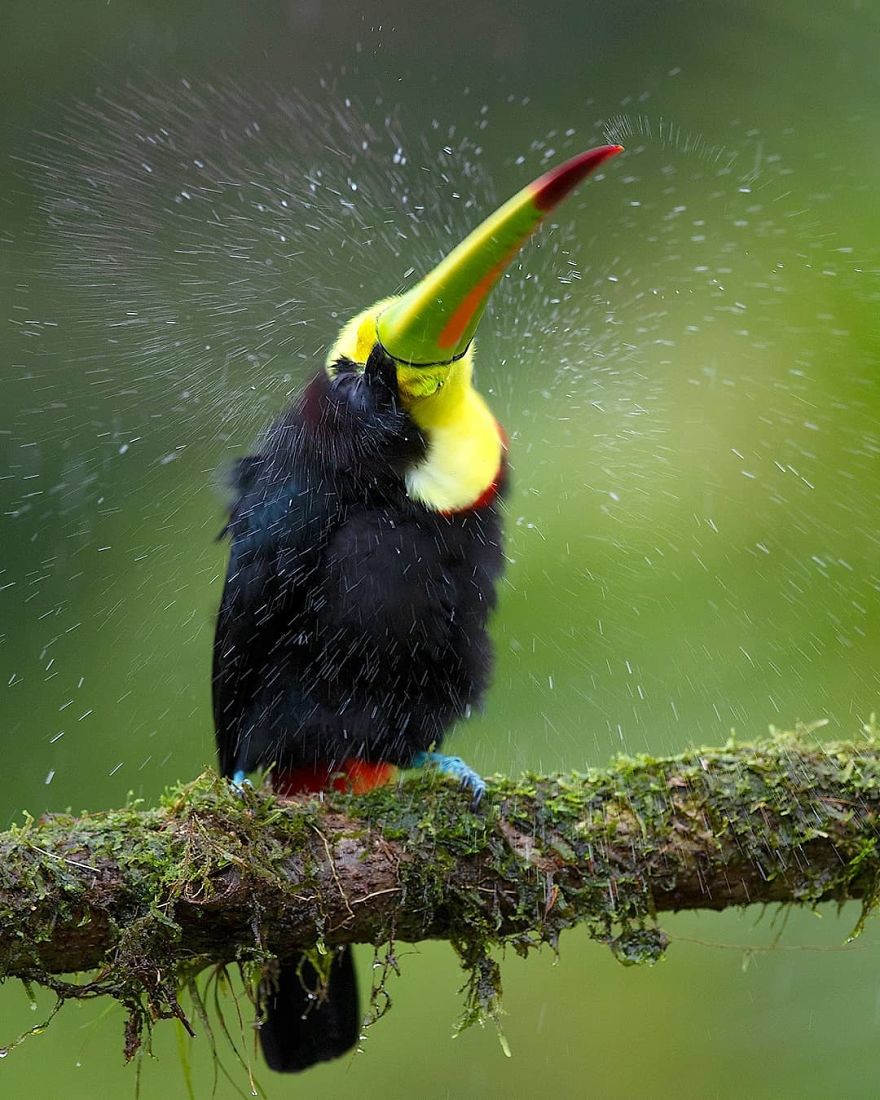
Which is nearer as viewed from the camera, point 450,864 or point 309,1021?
point 450,864

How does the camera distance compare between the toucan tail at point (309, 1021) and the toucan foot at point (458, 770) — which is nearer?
the toucan foot at point (458, 770)

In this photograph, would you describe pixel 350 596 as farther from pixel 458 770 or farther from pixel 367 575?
pixel 458 770

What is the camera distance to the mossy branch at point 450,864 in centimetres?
153

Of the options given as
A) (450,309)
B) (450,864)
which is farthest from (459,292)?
(450,864)

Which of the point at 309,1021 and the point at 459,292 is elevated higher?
the point at 459,292

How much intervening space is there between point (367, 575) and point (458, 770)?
32cm

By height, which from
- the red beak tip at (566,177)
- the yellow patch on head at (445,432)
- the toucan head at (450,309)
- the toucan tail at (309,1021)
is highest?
the red beak tip at (566,177)

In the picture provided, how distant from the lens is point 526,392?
2441mm

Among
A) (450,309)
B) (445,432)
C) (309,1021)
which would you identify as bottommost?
(309,1021)

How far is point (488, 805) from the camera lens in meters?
1.65

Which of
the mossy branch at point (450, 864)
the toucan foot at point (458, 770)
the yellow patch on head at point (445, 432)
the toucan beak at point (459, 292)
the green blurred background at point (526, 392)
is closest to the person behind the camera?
the mossy branch at point (450, 864)

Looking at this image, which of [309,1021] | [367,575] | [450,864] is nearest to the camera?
[450,864]

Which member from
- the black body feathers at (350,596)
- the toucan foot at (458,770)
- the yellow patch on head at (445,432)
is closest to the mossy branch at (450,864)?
the toucan foot at (458,770)

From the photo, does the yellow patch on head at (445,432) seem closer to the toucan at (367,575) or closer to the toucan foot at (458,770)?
the toucan at (367,575)
